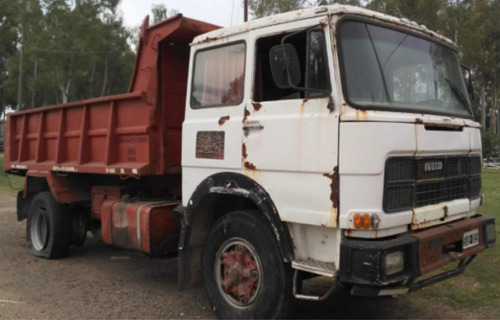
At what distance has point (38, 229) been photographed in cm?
756

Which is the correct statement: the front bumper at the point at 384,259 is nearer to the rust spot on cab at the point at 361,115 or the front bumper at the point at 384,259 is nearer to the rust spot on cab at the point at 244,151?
the rust spot on cab at the point at 361,115

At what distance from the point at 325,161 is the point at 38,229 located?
17.7ft

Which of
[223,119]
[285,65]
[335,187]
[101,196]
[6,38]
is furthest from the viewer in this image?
[6,38]

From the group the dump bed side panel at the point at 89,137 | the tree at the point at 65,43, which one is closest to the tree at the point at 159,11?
the tree at the point at 65,43

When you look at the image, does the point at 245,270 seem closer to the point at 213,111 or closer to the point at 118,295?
the point at 213,111

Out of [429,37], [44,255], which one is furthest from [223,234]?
[44,255]

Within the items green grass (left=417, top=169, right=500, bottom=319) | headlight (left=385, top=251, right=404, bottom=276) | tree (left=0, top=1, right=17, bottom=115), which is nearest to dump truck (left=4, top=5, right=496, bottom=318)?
headlight (left=385, top=251, right=404, bottom=276)

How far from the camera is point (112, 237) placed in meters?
5.86

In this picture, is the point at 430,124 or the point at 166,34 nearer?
the point at 430,124

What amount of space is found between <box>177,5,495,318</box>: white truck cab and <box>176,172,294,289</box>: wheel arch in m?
0.01

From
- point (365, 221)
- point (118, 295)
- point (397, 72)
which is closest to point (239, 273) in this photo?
point (365, 221)

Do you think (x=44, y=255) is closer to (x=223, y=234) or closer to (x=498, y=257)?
(x=223, y=234)

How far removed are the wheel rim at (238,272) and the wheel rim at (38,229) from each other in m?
3.89

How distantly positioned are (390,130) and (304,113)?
66 cm
